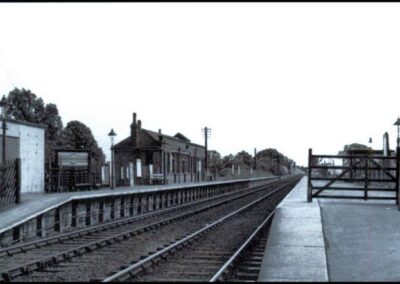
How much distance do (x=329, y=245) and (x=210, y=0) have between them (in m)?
7.42

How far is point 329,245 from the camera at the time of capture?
38.3 ft

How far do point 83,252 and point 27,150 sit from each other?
13.8m

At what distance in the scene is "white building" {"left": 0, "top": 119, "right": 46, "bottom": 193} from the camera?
24266mm

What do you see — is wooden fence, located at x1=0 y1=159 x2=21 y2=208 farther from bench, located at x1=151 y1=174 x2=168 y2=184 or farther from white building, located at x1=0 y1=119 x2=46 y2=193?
bench, located at x1=151 y1=174 x2=168 y2=184

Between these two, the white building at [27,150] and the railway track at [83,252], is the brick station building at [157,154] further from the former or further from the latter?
the railway track at [83,252]

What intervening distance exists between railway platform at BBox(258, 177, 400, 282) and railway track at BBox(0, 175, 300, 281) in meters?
2.78

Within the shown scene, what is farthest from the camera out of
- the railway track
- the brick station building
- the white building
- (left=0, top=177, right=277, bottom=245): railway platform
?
the brick station building

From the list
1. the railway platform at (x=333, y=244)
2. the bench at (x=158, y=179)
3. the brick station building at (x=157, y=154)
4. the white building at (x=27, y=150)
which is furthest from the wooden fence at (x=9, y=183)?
the brick station building at (x=157, y=154)

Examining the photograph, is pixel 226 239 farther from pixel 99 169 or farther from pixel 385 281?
pixel 99 169

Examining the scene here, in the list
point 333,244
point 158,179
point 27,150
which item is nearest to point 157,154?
point 158,179

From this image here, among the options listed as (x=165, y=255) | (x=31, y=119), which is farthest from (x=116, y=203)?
(x=31, y=119)

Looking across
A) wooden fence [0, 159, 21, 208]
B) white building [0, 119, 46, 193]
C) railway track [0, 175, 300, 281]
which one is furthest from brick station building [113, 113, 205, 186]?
railway track [0, 175, 300, 281]

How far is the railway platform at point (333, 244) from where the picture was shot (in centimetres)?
922

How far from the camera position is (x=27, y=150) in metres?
25.5
